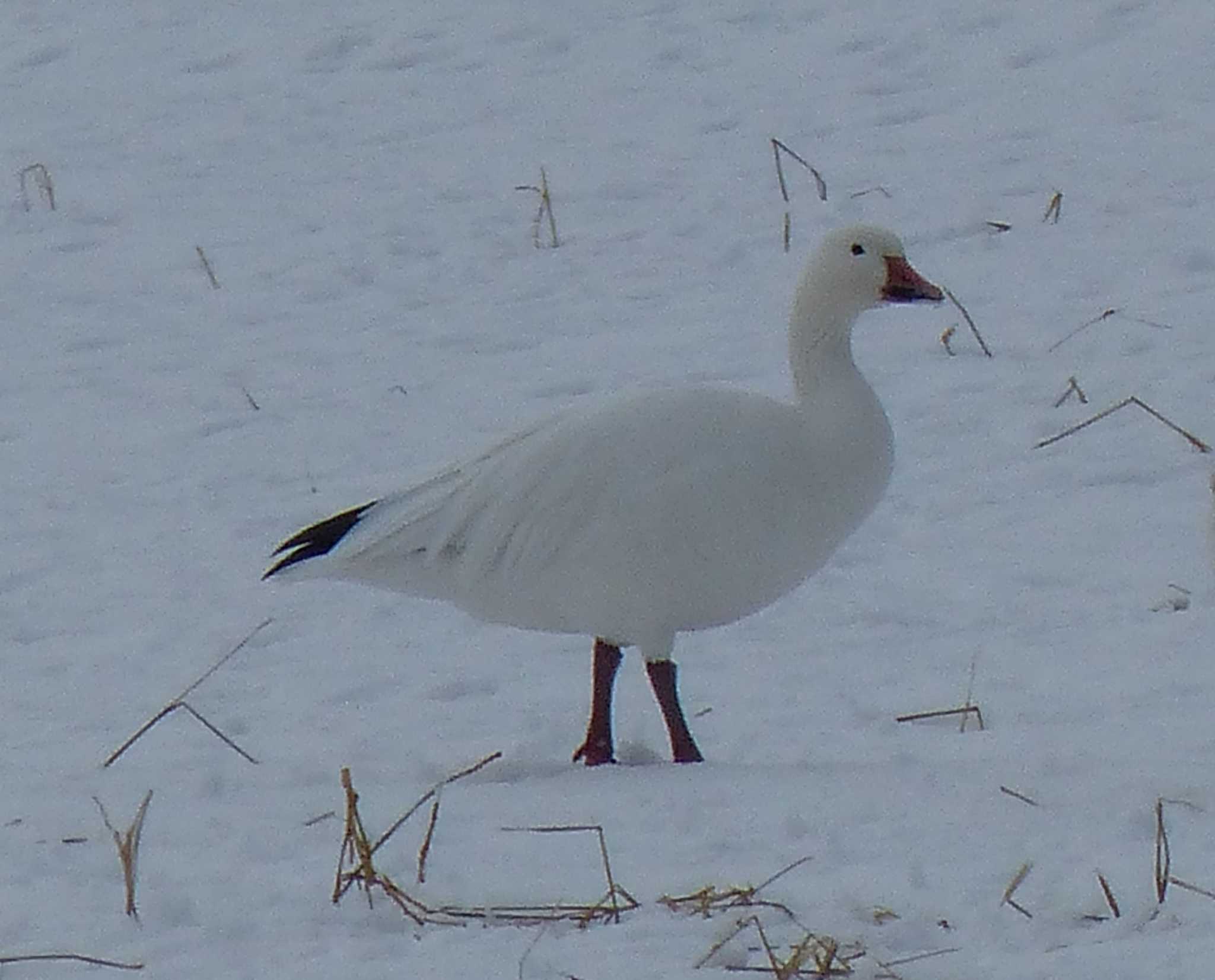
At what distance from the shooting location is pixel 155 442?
8.44 meters

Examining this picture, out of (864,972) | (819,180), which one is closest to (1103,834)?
(864,972)

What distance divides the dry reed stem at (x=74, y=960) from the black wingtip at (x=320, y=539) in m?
1.85

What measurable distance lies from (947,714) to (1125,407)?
7.73 feet

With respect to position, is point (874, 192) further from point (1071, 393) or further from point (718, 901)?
point (718, 901)

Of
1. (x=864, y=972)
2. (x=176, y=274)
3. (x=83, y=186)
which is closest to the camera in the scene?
(x=864, y=972)

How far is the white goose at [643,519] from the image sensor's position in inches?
216

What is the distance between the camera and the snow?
436 cm

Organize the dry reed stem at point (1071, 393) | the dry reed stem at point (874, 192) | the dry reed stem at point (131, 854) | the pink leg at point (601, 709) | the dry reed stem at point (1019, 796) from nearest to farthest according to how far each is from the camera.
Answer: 1. the dry reed stem at point (131, 854)
2. the dry reed stem at point (1019, 796)
3. the pink leg at point (601, 709)
4. the dry reed stem at point (1071, 393)
5. the dry reed stem at point (874, 192)

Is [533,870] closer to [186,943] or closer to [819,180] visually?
[186,943]

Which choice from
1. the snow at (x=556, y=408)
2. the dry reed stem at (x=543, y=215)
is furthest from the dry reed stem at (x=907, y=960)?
the dry reed stem at (x=543, y=215)

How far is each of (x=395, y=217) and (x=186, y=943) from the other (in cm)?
641

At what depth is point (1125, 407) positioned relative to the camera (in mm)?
8070

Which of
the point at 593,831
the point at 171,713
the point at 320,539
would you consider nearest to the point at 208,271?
the point at 171,713

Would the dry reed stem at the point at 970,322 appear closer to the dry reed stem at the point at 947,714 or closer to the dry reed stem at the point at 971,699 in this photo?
the dry reed stem at the point at 971,699
